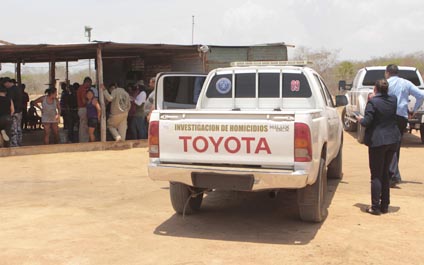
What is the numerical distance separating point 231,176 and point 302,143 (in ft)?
2.68

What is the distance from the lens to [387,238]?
5.17 meters

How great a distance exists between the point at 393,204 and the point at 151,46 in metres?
7.90

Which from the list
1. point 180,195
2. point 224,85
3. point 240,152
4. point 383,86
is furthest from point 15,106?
point 383,86

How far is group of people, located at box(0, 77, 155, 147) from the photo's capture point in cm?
1150

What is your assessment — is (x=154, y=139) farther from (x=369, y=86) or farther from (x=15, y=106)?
(x=369, y=86)

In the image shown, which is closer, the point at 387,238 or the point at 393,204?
the point at 387,238

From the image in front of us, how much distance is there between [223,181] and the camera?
5137 millimetres

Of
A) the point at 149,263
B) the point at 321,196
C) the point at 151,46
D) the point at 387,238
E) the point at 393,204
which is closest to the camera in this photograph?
the point at 149,263

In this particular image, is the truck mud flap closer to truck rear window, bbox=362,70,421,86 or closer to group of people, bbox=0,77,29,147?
group of people, bbox=0,77,29,147

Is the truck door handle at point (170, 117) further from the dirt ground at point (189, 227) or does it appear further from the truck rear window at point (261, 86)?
the truck rear window at point (261, 86)

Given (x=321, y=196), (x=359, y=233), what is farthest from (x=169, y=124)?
Answer: (x=359, y=233)

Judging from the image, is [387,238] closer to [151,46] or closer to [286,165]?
[286,165]

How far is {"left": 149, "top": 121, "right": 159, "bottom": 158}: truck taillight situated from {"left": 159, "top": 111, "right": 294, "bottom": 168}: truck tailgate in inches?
1.8

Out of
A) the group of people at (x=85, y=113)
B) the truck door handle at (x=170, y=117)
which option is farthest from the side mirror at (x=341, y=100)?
the group of people at (x=85, y=113)
